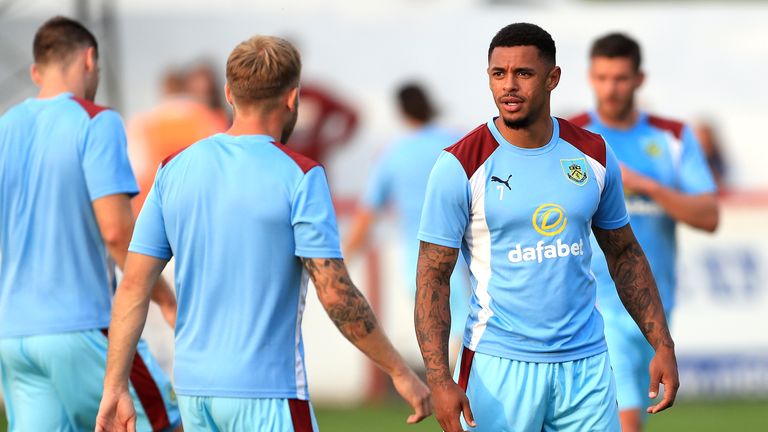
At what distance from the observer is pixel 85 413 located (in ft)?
20.1

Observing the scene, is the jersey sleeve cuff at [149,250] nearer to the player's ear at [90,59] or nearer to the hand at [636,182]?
the player's ear at [90,59]

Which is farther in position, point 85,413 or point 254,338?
point 85,413

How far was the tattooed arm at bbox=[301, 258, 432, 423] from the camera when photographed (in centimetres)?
493

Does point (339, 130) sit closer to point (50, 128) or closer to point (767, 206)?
point (767, 206)

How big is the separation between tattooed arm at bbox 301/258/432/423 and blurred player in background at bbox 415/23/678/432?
0.23 meters

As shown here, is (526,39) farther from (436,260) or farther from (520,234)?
(436,260)

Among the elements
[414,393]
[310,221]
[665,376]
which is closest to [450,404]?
[414,393]

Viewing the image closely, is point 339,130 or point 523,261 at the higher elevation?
point 523,261

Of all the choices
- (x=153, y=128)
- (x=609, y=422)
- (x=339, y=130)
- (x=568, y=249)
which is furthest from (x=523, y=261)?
(x=339, y=130)

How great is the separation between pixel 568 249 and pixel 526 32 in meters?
0.82

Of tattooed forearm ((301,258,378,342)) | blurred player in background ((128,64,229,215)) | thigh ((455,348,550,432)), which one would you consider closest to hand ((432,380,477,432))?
thigh ((455,348,550,432))

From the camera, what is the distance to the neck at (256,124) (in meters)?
5.09

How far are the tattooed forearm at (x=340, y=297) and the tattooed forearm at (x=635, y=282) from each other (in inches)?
43.6

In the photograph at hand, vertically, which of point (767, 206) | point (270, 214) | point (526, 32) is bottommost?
point (767, 206)
